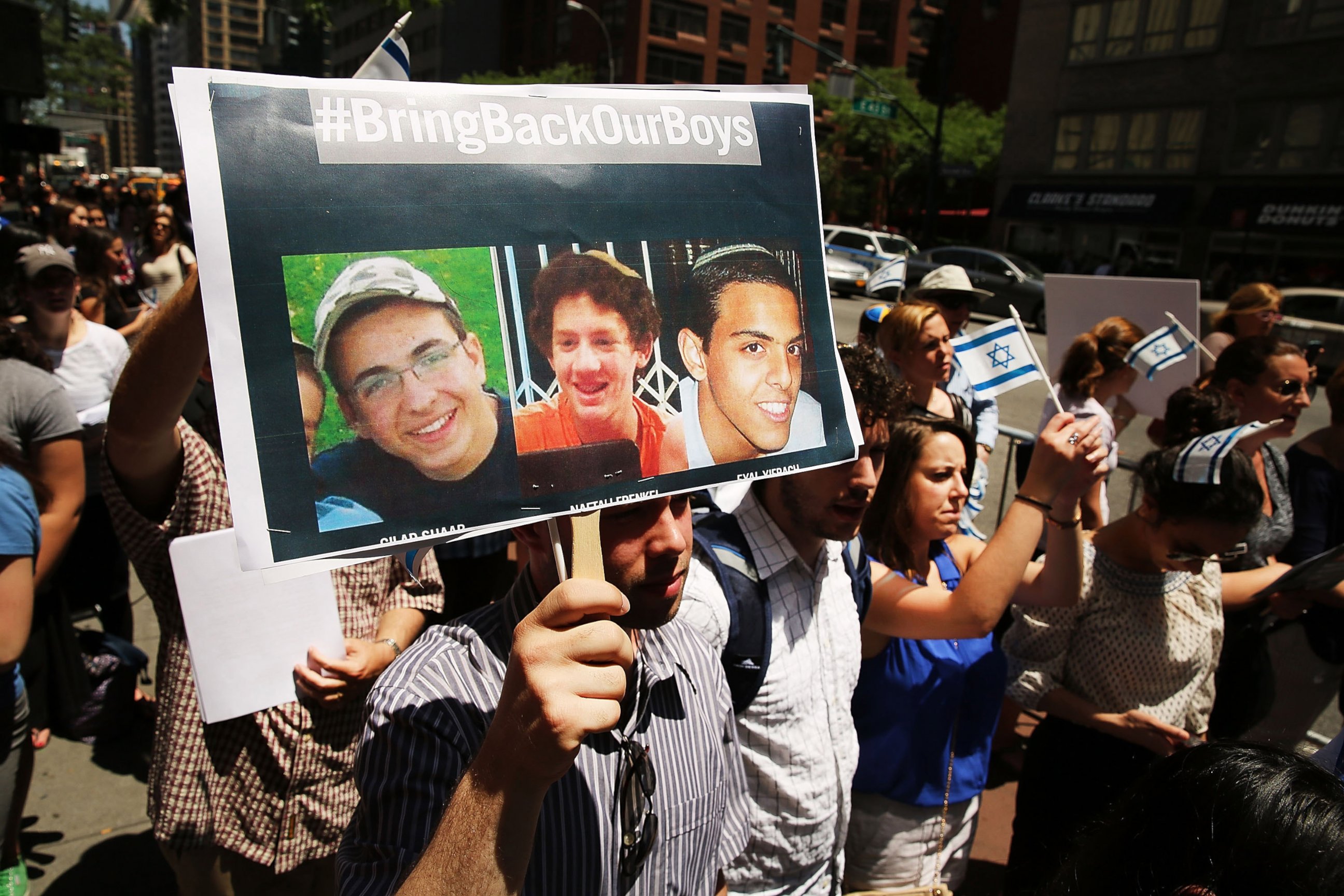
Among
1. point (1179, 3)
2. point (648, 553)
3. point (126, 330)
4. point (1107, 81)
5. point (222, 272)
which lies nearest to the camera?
point (222, 272)

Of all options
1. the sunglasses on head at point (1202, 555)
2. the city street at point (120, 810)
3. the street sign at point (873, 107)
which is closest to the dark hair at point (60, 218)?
the city street at point (120, 810)

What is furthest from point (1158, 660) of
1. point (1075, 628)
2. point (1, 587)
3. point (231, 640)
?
point (1, 587)

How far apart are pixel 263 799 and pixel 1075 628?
7.79ft

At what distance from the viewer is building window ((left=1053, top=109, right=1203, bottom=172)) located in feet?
93.7

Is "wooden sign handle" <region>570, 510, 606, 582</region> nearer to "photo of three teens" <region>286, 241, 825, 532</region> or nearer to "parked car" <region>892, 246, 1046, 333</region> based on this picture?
"photo of three teens" <region>286, 241, 825, 532</region>

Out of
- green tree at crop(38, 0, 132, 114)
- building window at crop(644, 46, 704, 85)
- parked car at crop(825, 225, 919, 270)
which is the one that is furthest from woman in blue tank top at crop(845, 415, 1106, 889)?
building window at crop(644, 46, 704, 85)

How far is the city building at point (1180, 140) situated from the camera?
25.5 metres

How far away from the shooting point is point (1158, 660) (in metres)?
2.68

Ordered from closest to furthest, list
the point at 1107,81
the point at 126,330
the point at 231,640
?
the point at 231,640, the point at 126,330, the point at 1107,81

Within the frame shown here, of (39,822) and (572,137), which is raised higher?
(572,137)

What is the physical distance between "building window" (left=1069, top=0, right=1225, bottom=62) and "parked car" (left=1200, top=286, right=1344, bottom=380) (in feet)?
52.9

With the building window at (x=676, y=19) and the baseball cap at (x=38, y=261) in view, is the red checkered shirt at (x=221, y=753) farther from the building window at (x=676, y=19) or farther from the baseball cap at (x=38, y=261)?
the building window at (x=676, y=19)

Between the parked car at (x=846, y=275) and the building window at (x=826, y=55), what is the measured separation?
4107 cm

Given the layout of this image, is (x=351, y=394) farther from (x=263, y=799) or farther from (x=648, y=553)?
(x=263, y=799)
